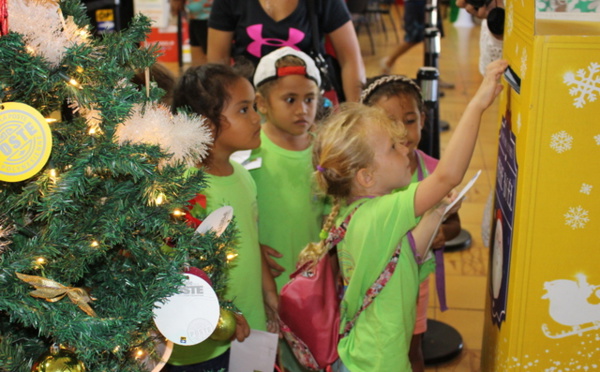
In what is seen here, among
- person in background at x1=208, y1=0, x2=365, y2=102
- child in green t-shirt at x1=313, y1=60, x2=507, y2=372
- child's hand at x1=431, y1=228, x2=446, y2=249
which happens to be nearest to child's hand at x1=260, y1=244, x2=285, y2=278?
child in green t-shirt at x1=313, y1=60, x2=507, y2=372

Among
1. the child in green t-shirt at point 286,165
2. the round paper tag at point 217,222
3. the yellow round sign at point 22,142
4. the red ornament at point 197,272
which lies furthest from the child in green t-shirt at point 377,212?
the yellow round sign at point 22,142

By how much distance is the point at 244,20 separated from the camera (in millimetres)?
2777

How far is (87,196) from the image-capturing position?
1.17 metres

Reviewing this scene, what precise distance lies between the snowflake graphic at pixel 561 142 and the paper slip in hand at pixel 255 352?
88 centimetres

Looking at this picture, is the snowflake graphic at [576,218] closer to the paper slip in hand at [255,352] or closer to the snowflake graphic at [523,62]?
the snowflake graphic at [523,62]

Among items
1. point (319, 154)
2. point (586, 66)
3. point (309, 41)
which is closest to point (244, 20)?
point (309, 41)

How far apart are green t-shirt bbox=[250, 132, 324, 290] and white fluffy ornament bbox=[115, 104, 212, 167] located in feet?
3.07

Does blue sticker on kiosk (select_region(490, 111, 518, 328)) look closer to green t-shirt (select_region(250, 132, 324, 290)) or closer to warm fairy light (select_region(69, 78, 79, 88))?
green t-shirt (select_region(250, 132, 324, 290))

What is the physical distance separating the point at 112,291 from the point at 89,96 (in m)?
0.37

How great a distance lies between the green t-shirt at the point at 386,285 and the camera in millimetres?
1714

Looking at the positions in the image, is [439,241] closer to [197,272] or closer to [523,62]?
[523,62]

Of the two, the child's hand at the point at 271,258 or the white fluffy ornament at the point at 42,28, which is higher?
the white fluffy ornament at the point at 42,28

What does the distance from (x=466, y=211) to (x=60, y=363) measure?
10.2 feet

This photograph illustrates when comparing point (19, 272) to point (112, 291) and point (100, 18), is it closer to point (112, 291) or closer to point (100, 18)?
point (112, 291)
